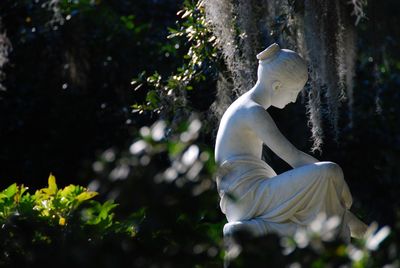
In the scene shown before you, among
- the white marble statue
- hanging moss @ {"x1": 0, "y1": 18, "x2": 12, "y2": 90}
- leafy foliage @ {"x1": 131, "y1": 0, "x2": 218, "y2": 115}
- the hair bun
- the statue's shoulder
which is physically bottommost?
hanging moss @ {"x1": 0, "y1": 18, "x2": 12, "y2": 90}

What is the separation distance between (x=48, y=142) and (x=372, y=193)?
3456mm

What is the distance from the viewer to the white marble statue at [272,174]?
6434 mm

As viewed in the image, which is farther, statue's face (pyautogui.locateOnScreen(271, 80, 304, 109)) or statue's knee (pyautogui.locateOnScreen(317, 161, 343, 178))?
statue's face (pyautogui.locateOnScreen(271, 80, 304, 109))

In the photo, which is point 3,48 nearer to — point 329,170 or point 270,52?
point 270,52

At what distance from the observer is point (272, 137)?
21.8ft

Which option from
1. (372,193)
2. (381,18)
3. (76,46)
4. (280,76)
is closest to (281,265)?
(280,76)

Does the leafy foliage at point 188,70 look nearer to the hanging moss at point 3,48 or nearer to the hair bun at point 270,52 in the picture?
the hair bun at point 270,52

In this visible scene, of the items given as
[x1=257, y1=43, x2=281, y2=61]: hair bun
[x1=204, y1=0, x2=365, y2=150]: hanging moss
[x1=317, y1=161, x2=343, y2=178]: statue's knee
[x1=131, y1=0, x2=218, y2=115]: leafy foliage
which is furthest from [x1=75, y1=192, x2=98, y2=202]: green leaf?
[x1=317, y1=161, x2=343, y2=178]: statue's knee

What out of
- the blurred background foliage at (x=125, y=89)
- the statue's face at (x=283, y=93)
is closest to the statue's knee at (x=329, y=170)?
the statue's face at (x=283, y=93)

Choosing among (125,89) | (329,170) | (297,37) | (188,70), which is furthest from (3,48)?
(329,170)

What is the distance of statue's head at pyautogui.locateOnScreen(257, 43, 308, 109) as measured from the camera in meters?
6.87

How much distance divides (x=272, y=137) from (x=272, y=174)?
27 centimetres

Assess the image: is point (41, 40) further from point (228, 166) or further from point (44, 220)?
point (228, 166)

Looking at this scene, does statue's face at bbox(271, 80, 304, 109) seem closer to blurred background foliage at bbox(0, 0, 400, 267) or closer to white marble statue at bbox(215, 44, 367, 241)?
white marble statue at bbox(215, 44, 367, 241)
